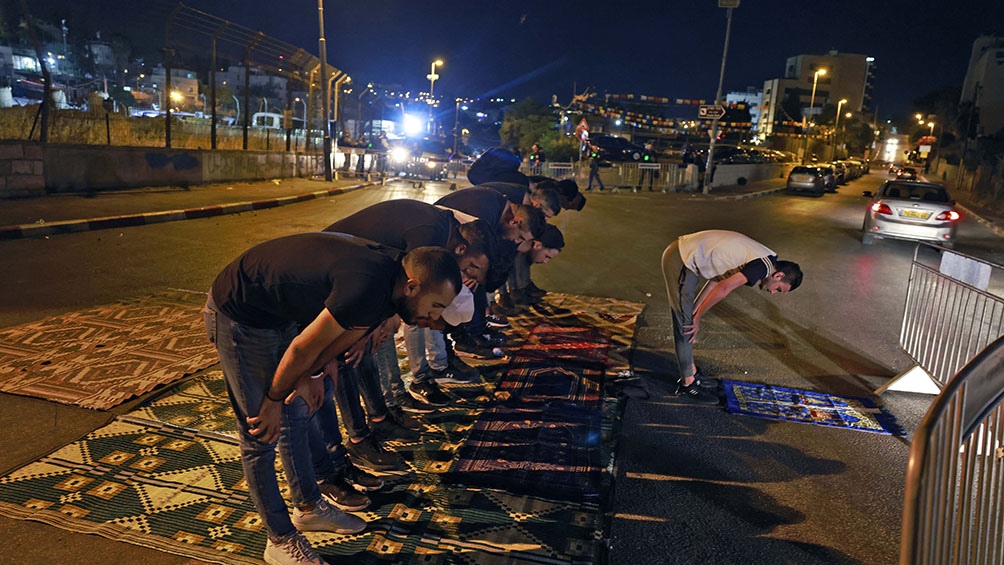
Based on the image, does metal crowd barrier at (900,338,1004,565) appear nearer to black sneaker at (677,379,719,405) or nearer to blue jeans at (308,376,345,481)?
blue jeans at (308,376,345,481)

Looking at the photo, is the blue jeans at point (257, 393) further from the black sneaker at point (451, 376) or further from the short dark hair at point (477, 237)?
the black sneaker at point (451, 376)

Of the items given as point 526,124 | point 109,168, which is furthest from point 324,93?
point 526,124

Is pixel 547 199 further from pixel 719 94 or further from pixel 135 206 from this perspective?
pixel 719 94

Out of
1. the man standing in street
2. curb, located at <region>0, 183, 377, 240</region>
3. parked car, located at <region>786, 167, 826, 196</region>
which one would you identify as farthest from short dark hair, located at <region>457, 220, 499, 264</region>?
parked car, located at <region>786, 167, 826, 196</region>

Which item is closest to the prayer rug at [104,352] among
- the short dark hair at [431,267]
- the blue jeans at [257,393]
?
the blue jeans at [257,393]

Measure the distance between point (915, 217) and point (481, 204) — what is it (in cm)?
1232

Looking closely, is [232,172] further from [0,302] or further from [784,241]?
[784,241]

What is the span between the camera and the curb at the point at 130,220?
31.3 feet

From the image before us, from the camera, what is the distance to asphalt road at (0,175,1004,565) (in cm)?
328

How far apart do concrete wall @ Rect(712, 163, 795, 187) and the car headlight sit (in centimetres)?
1538

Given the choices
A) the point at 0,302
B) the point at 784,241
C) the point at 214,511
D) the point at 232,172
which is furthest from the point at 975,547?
the point at 232,172

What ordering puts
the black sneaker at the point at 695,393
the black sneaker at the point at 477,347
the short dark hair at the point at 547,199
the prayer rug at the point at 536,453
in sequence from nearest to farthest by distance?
the prayer rug at the point at 536,453
the black sneaker at the point at 695,393
the black sneaker at the point at 477,347
the short dark hair at the point at 547,199

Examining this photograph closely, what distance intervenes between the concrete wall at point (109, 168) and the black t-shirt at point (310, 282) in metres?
12.6

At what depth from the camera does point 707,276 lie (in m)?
4.80
